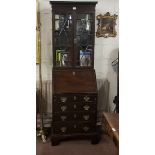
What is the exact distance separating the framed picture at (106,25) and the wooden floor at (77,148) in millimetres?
1608

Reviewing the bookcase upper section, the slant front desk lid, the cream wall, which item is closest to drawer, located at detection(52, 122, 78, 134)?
the slant front desk lid

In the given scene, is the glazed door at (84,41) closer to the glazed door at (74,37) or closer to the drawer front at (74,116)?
the glazed door at (74,37)

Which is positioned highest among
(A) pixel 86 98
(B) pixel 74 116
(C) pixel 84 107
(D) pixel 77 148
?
(A) pixel 86 98

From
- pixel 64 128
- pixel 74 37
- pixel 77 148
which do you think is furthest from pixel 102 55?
pixel 77 148

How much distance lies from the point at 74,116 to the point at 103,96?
2.60 feet

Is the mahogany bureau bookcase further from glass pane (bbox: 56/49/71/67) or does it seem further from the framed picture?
the framed picture

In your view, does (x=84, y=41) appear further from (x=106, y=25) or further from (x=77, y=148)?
(x=77, y=148)

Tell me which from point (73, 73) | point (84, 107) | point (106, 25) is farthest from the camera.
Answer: point (106, 25)

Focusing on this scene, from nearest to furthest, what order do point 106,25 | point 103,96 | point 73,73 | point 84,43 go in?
point 73,73
point 84,43
point 106,25
point 103,96

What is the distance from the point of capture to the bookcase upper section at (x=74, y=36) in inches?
136

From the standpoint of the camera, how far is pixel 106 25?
151 inches

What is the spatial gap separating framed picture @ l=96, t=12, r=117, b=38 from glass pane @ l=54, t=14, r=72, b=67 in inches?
21.4
